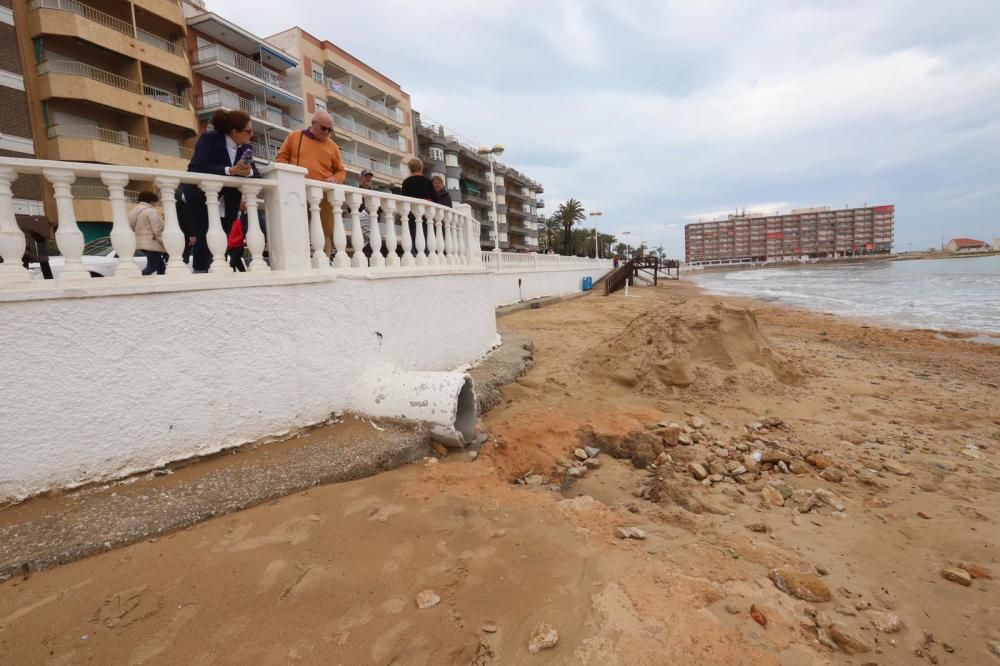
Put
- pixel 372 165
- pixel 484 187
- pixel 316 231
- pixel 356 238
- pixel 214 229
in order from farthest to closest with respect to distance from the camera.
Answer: pixel 484 187 → pixel 372 165 → pixel 356 238 → pixel 316 231 → pixel 214 229

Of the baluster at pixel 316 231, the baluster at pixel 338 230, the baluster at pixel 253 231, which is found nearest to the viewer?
the baluster at pixel 253 231

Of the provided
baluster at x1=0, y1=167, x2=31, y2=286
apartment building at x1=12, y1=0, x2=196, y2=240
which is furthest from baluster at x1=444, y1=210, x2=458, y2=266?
apartment building at x1=12, y1=0, x2=196, y2=240

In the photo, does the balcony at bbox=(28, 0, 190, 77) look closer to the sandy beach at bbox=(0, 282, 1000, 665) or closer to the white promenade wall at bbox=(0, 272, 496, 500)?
the white promenade wall at bbox=(0, 272, 496, 500)

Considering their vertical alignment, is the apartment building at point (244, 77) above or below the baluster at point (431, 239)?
above

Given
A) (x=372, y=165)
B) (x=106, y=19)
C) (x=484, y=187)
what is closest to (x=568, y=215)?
(x=484, y=187)

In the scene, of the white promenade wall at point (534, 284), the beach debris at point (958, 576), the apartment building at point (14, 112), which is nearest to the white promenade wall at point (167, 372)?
the beach debris at point (958, 576)

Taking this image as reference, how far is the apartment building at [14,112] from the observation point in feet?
56.5

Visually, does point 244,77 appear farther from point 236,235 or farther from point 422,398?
point 422,398

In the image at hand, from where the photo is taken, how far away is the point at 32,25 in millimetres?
18719

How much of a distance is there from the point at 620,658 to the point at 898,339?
1204 centimetres

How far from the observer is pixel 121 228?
308 centimetres

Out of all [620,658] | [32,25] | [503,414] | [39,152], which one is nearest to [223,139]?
[503,414]

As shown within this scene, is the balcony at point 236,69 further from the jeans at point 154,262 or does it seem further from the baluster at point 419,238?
the baluster at point 419,238

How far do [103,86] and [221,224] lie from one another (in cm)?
2364
